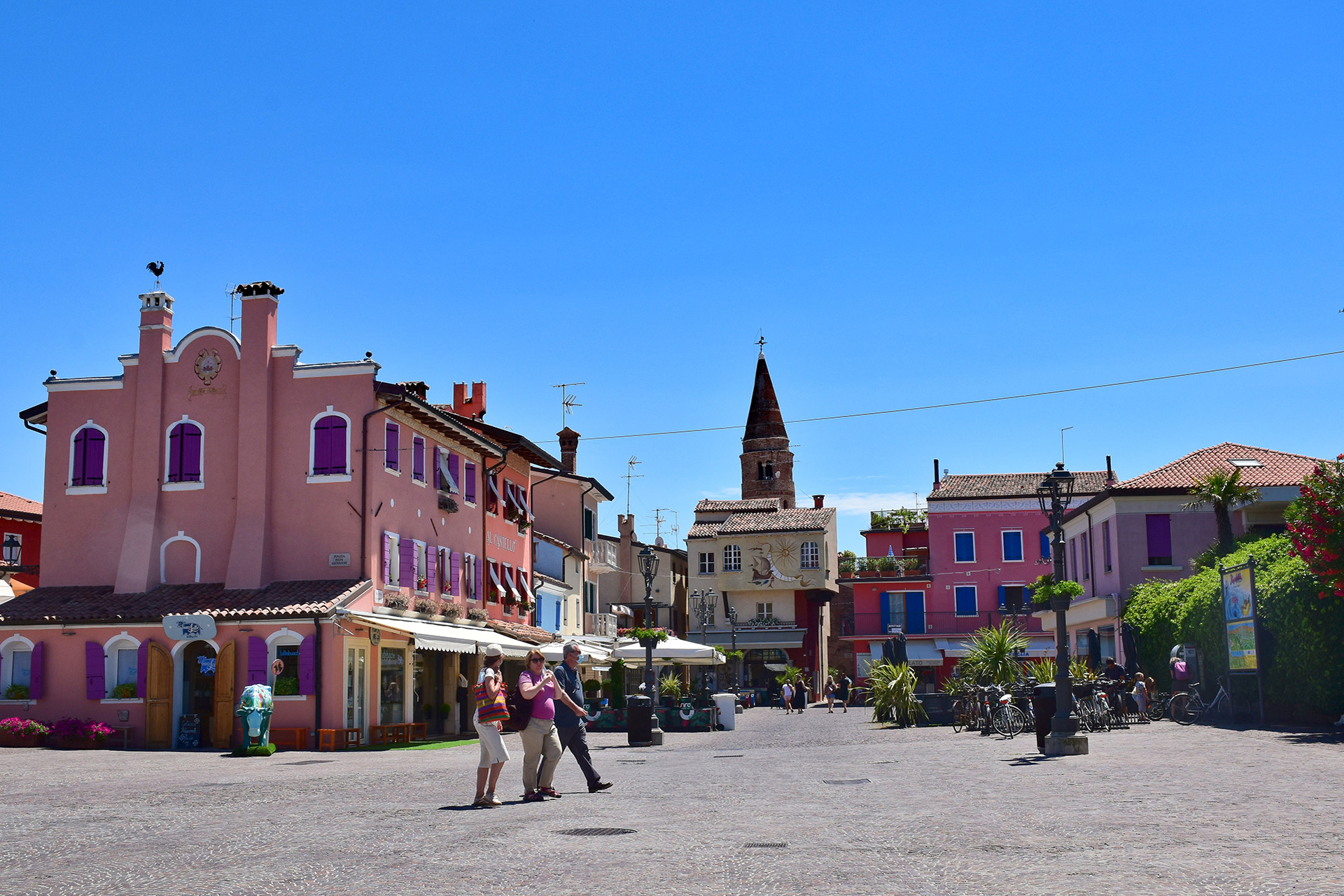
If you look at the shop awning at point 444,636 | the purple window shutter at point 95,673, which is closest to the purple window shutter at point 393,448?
the shop awning at point 444,636

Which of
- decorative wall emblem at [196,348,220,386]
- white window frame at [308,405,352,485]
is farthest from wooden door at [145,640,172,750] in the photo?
decorative wall emblem at [196,348,220,386]

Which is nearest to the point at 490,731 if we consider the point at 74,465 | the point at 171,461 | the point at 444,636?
the point at 444,636

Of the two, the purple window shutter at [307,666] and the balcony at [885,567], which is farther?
the balcony at [885,567]

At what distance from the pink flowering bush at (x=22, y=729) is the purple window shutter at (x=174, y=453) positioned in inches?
220

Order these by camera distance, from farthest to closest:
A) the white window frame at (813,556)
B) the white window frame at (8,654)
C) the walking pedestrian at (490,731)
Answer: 1. the white window frame at (813,556)
2. the white window frame at (8,654)
3. the walking pedestrian at (490,731)

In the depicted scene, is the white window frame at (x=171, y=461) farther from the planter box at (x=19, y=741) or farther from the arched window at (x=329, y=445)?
the planter box at (x=19, y=741)

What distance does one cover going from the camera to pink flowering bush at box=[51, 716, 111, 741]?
24312mm

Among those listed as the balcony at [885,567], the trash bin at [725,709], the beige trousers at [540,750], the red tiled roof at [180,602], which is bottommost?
the trash bin at [725,709]

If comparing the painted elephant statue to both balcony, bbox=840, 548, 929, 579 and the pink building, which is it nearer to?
the pink building

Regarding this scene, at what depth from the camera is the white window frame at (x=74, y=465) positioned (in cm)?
2727

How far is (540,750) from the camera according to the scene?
41.1 feet

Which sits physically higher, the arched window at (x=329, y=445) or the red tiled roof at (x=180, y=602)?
the arched window at (x=329, y=445)

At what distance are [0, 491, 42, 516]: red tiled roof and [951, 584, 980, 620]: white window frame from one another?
39428 millimetres

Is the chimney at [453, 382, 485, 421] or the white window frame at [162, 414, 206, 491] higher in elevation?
the chimney at [453, 382, 485, 421]
